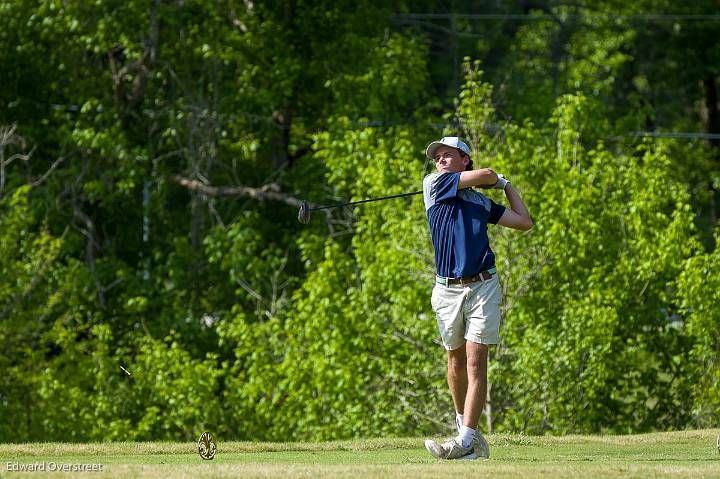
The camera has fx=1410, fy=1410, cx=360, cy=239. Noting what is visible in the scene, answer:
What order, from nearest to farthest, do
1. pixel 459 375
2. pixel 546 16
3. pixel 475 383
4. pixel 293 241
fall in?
pixel 475 383 < pixel 459 375 < pixel 293 241 < pixel 546 16

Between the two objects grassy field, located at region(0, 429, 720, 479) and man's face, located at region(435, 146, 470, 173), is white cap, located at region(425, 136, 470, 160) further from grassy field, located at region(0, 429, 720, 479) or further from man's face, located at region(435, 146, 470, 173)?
grassy field, located at region(0, 429, 720, 479)

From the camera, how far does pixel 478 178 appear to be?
8.10 metres

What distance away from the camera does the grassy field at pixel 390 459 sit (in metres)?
7.26

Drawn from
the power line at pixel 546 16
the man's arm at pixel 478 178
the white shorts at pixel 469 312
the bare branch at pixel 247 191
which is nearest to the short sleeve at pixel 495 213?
the man's arm at pixel 478 178

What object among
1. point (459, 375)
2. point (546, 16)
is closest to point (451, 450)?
point (459, 375)

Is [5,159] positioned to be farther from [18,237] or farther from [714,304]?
[714,304]

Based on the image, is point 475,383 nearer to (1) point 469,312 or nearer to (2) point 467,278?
(1) point 469,312

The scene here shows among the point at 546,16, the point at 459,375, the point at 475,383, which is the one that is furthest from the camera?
the point at 546,16

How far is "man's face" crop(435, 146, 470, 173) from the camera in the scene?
8.47 m

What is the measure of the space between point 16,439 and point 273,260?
5047 millimetres

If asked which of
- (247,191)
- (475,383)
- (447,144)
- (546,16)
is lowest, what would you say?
(475,383)

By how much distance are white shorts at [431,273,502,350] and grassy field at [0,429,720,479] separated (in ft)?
2.39

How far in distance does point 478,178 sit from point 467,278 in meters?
0.61

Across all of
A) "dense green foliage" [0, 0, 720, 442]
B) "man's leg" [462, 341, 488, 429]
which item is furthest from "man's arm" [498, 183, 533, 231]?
"dense green foliage" [0, 0, 720, 442]
